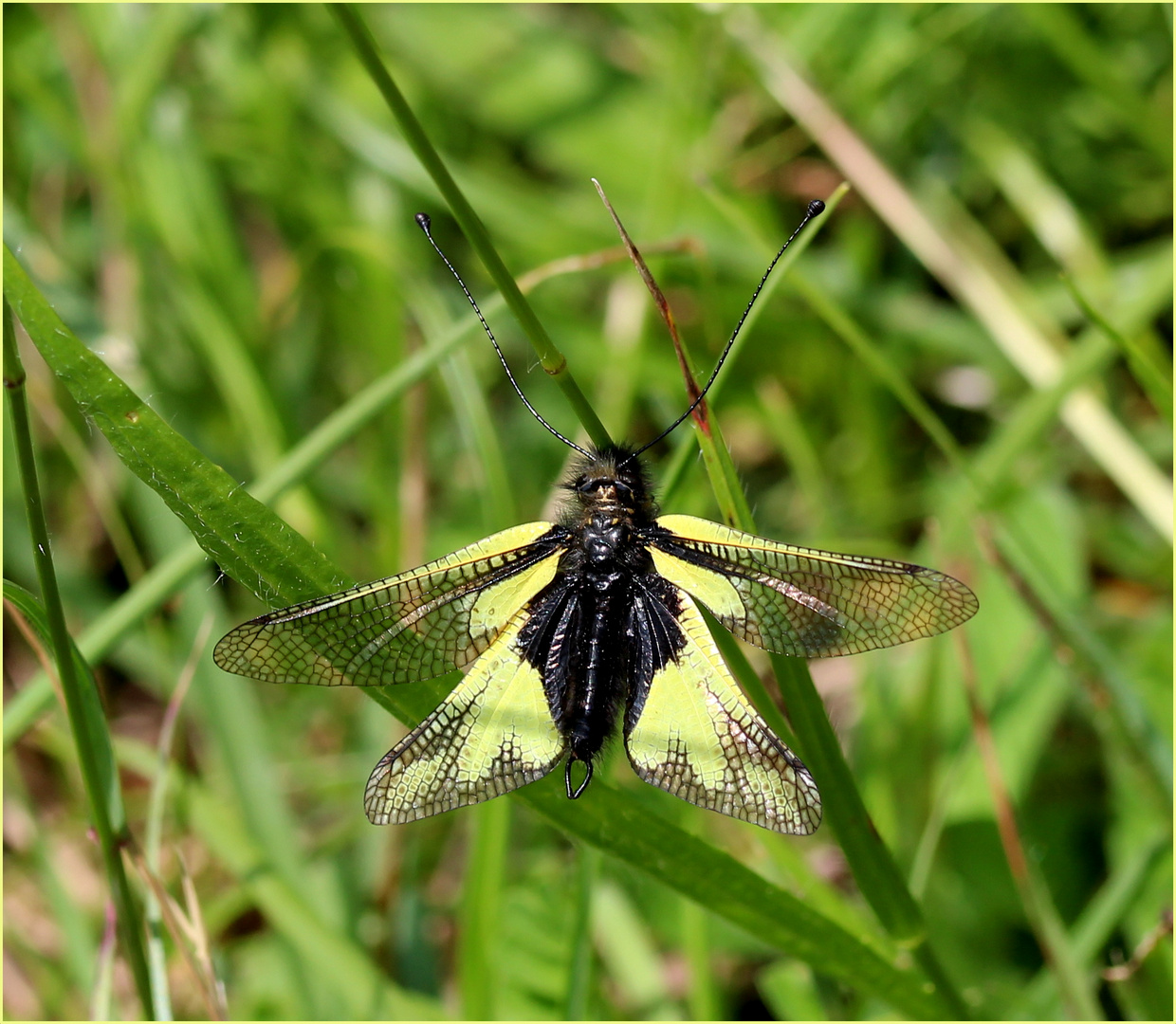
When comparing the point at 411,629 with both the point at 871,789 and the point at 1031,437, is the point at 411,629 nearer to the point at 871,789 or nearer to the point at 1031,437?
the point at 871,789

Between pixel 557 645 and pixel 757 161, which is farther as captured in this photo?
pixel 757 161

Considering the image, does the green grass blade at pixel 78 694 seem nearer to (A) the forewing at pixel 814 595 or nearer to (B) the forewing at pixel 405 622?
(B) the forewing at pixel 405 622

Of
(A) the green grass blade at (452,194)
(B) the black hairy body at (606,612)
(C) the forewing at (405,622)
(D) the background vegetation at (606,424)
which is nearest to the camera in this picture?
(A) the green grass blade at (452,194)

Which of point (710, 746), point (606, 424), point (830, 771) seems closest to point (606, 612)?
point (710, 746)

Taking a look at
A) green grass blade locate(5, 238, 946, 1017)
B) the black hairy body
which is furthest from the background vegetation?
the black hairy body

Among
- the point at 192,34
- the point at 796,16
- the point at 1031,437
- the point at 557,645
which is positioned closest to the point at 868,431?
the point at 1031,437

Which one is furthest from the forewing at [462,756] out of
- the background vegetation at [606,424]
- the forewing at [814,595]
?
the background vegetation at [606,424]

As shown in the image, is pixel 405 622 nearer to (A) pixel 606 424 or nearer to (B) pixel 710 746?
(B) pixel 710 746
